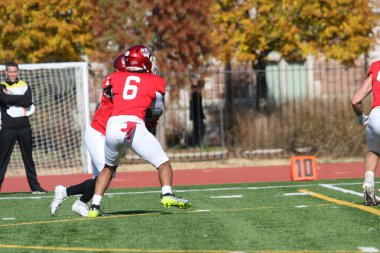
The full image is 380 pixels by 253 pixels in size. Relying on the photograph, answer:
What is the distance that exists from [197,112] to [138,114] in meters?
16.9

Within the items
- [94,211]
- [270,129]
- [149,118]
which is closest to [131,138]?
[149,118]

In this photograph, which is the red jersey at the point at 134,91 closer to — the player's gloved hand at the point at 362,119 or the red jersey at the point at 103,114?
the red jersey at the point at 103,114

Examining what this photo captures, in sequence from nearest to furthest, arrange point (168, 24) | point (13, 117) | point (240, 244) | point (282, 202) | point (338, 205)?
point (240, 244), point (338, 205), point (282, 202), point (13, 117), point (168, 24)

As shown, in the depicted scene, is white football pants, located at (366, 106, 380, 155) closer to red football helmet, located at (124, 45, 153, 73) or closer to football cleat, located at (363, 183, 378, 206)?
football cleat, located at (363, 183, 378, 206)

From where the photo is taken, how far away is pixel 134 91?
10945mm

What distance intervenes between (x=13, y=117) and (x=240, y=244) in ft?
26.6

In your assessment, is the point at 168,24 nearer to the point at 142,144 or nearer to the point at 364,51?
the point at 364,51

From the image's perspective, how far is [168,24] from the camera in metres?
27.4

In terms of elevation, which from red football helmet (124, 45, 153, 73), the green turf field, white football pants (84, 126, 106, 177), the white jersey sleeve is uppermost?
red football helmet (124, 45, 153, 73)

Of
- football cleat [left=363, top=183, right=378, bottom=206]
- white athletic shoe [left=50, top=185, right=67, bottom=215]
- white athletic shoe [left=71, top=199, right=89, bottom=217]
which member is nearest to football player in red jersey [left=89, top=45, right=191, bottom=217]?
white athletic shoe [left=71, top=199, right=89, bottom=217]

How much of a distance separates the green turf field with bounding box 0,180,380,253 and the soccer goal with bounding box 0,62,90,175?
8449 millimetres

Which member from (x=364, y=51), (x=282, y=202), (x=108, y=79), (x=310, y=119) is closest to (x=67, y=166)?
(x=310, y=119)

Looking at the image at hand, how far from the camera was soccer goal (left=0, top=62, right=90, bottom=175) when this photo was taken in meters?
23.6

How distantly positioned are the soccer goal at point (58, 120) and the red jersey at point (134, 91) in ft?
38.0
